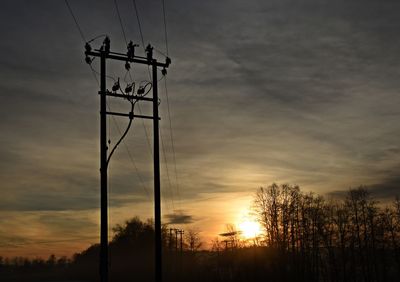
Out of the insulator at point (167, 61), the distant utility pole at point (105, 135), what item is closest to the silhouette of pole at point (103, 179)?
the distant utility pole at point (105, 135)

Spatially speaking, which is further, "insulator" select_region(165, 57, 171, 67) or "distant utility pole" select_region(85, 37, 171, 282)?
"insulator" select_region(165, 57, 171, 67)

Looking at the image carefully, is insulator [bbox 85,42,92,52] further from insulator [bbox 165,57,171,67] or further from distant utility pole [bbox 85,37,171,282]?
insulator [bbox 165,57,171,67]

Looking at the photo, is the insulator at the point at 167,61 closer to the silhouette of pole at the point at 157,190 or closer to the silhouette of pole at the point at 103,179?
the silhouette of pole at the point at 157,190

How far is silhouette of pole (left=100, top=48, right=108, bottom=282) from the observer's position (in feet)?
53.6

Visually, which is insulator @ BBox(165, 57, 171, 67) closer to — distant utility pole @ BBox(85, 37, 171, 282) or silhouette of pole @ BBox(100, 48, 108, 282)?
distant utility pole @ BBox(85, 37, 171, 282)

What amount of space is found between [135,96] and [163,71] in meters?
2.53

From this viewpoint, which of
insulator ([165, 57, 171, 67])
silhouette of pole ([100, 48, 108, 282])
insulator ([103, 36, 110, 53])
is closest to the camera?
silhouette of pole ([100, 48, 108, 282])

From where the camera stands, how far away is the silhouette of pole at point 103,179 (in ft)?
53.6

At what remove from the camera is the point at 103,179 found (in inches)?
663

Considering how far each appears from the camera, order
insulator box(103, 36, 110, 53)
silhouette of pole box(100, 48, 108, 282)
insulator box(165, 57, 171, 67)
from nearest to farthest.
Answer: silhouette of pole box(100, 48, 108, 282), insulator box(103, 36, 110, 53), insulator box(165, 57, 171, 67)

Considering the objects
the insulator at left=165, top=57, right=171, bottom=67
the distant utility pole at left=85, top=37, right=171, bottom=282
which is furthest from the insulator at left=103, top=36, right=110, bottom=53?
the insulator at left=165, top=57, right=171, bottom=67

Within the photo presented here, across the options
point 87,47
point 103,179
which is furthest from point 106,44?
point 103,179

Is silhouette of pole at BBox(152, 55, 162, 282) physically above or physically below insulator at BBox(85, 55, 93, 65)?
below

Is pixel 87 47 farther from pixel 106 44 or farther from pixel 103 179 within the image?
pixel 103 179
